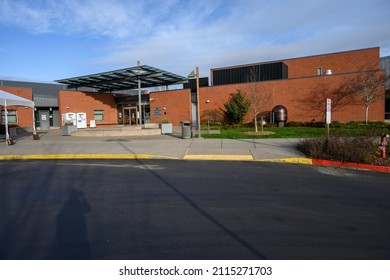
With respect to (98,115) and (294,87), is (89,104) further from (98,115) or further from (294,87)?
(294,87)

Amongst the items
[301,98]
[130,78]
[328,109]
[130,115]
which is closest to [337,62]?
[301,98]

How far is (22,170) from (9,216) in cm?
505

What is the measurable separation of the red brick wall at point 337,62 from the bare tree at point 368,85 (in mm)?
9744

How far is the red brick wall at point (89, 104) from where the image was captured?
1308 inches

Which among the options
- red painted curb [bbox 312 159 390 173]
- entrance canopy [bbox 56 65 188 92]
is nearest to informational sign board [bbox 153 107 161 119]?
entrance canopy [bbox 56 65 188 92]

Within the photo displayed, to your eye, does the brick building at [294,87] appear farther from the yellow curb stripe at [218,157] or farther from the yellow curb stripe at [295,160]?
the yellow curb stripe at [295,160]

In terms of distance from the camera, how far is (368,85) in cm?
2167

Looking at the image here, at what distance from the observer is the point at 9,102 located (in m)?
17.3

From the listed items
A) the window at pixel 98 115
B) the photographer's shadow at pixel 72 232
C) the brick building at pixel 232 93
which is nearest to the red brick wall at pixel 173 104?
the brick building at pixel 232 93

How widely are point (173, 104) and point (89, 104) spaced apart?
11.6 meters

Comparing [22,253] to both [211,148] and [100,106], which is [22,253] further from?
[100,106]

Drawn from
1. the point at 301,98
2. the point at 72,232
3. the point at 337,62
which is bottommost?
the point at 72,232

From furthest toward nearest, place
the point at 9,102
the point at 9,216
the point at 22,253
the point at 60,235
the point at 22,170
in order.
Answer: the point at 9,102
the point at 22,170
the point at 9,216
the point at 60,235
the point at 22,253
